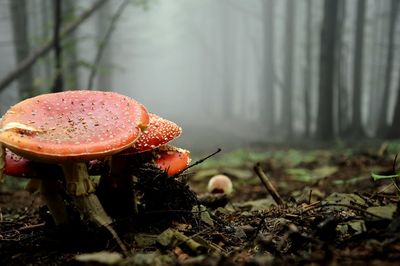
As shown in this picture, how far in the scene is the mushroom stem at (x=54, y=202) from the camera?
2375mm

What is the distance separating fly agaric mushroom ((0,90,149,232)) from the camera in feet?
6.21

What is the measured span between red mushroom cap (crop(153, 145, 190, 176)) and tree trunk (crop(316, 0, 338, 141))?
11496 mm

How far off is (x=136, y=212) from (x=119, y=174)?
26 cm

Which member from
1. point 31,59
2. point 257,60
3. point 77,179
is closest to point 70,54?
point 31,59

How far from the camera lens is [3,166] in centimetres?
215

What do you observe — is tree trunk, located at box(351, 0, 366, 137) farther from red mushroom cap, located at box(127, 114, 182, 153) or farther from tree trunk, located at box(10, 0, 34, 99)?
red mushroom cap, located at box(127, 114, 182, 153)

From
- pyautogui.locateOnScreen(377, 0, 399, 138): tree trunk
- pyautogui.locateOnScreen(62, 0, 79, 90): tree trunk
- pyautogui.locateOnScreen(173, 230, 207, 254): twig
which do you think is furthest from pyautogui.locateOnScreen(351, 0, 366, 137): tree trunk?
pyautogui.locateOnScreen(173, 230, 207, 254): twig

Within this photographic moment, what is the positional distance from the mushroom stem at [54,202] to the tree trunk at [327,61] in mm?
12027

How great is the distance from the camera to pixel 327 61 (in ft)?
43.3

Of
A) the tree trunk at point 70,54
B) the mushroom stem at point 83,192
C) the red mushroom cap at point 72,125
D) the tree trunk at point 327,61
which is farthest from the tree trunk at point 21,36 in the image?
the tree trunk at point 327,61

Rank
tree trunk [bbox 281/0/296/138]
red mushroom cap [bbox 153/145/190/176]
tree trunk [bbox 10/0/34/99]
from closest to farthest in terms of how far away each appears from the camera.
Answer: red mushroom cap [bbox 153/145/190/176], tree trunk [bbox 10/0/34/99], tree trunk [bbox 281/0/296/138]

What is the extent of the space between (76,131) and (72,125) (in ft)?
0.24

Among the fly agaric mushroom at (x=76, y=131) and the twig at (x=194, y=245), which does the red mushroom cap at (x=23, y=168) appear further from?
the twig at (x=194, y=245)

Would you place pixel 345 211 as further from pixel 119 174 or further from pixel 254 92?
pixel 254 92
